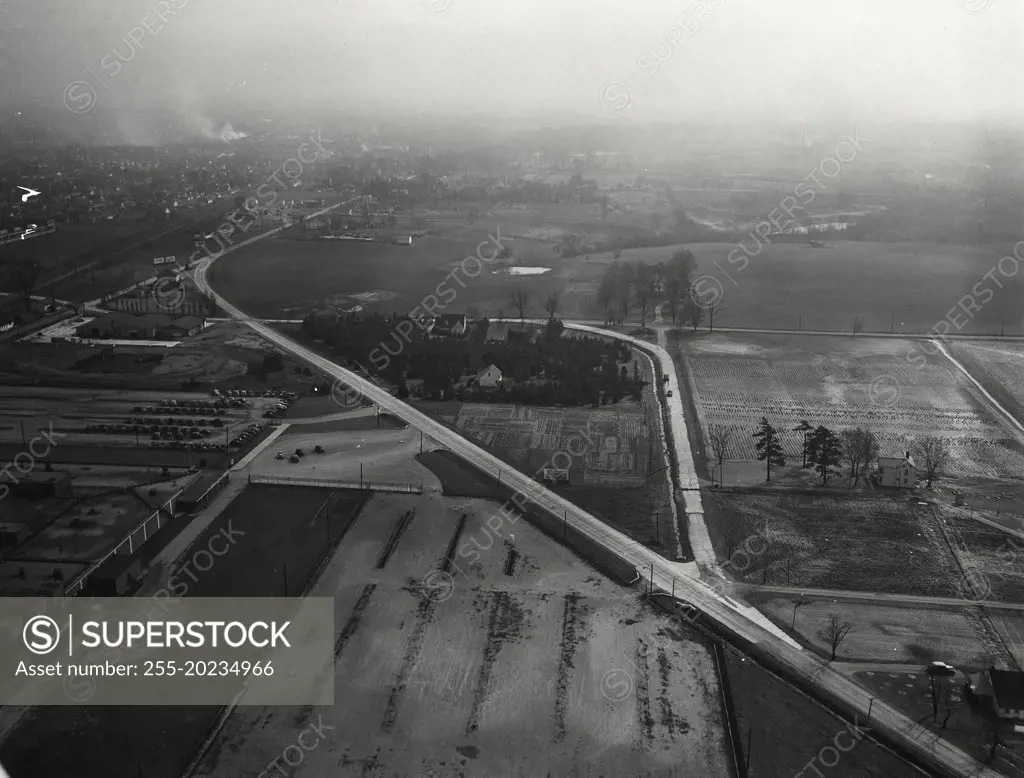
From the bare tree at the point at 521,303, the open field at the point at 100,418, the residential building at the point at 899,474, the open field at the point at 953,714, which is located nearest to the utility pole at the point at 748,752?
the open field at the point at 953,714

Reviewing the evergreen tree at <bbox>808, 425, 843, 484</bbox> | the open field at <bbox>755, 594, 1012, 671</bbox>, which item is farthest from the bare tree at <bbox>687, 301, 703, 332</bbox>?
the open field at <bbox>755, 594, 1012, 671</bbox>

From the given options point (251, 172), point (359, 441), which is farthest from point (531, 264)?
point (251, 172)

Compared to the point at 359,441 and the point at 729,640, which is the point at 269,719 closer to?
the point at 729,640

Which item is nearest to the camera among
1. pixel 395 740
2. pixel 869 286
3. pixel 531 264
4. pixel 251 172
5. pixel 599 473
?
pixel 395 740

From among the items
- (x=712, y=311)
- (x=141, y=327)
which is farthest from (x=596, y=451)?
(x=141, y=327)

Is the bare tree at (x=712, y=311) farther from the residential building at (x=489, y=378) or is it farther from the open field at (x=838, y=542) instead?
the open field at (x=838, y=542)

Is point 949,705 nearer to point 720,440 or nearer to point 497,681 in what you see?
point 497,681

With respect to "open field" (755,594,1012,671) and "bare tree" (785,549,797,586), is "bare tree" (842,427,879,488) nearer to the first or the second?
"bare tree" (785,549,797,586)
